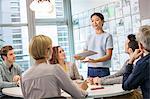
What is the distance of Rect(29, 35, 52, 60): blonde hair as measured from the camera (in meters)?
1.98

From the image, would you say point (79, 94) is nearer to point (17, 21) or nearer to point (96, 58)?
point (96, 58)

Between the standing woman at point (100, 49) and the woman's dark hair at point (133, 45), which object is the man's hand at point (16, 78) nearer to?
the standing woman at point (100, 49)

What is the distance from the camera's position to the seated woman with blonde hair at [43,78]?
1.93m

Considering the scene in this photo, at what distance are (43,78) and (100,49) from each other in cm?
155

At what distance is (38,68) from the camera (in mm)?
1979

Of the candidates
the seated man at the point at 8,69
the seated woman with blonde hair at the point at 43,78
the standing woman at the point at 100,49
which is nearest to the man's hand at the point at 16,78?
the seated man at the point at 8,69

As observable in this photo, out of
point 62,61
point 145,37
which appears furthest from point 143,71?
point 62,61

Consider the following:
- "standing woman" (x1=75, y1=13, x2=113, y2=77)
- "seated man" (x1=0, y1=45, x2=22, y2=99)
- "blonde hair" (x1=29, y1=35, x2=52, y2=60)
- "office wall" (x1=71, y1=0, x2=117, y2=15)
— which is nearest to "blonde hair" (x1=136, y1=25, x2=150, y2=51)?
"blonde hair" (x1=29, y1=35, x2=52, y2=60)

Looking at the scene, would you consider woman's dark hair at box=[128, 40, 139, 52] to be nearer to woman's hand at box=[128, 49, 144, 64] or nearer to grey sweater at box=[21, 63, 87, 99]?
woman's hand at box=[128, 49, 144, 64]

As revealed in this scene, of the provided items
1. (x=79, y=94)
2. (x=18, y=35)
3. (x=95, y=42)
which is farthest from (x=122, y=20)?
(x=79, y=94)

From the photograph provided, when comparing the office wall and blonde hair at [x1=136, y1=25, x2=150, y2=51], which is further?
the office wall

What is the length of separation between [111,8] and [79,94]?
2839mm

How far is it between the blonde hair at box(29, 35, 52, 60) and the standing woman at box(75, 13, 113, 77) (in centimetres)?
132

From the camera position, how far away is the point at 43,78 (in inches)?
76.2
